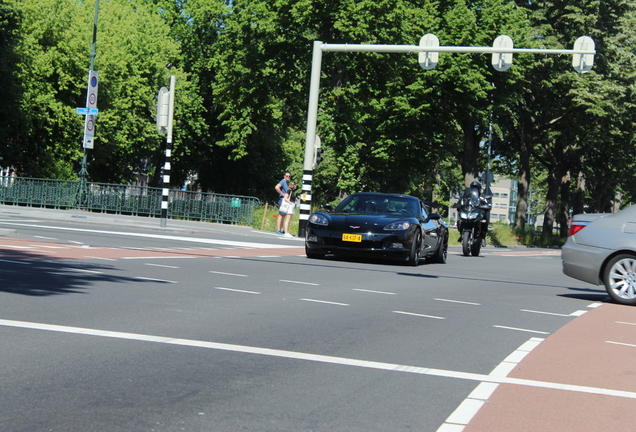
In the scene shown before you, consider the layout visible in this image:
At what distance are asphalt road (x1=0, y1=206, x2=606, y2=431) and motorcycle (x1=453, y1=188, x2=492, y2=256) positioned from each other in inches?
325

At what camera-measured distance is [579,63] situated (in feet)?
69.5

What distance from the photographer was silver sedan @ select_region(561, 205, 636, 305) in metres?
11.8

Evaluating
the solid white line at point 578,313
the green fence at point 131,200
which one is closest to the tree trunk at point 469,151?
the green fence at point 131,200

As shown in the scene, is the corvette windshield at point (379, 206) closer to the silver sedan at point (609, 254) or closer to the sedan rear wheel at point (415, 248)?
the sedan rear wheel at point (415, 248)

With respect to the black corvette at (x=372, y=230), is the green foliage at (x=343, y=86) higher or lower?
higher

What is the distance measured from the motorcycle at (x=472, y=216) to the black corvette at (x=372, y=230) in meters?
5.46

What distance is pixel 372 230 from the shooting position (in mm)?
16281

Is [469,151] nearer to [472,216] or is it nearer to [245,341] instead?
[472,216]

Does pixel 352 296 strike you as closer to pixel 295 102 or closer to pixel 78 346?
pixel 78 346

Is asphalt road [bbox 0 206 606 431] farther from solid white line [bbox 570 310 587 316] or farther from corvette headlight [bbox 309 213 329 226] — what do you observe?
corvette headlight [bbox 309 213 329 226]

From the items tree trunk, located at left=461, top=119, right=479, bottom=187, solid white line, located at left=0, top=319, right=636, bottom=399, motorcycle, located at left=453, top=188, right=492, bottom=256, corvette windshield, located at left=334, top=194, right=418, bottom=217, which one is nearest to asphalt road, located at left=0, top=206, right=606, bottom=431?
solid white line, located at left=0, top=319, right=636, bottom=399

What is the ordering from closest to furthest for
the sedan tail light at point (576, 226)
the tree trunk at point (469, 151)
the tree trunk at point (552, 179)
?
the sedan tail light at point (576, 226) < the tree trunk at point (469, 151) < the tree trunk at point (552, 179)

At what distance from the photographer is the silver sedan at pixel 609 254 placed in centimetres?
1184

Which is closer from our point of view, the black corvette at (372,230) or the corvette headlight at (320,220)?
the black corvette at (372,230)
